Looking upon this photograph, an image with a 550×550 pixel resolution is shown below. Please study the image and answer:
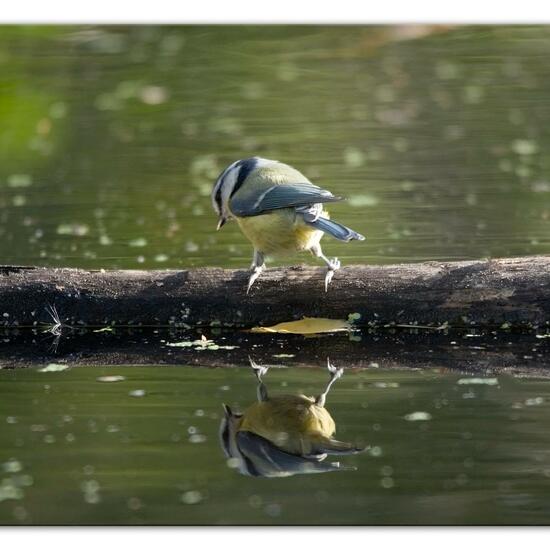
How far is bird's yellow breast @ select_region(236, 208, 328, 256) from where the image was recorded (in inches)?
193

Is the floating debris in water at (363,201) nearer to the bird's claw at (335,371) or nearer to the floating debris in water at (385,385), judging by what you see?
the bird's claw at (335,371)

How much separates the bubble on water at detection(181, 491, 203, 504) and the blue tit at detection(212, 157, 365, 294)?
1581mm

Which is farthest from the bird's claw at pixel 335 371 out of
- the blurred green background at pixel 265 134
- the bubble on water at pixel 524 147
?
the bubble on water at pixel 524 147

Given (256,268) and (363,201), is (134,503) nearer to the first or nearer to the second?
(256,268)

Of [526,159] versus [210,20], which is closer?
[210,20]

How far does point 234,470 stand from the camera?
3533 mm

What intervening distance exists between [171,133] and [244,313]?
3.70m

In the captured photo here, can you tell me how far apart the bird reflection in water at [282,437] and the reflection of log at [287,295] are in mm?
708

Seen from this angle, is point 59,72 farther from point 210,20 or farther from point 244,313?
point 244,313

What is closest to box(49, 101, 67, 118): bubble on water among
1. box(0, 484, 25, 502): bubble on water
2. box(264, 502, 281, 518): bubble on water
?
box(0, 484, 25, 502): bubble on water

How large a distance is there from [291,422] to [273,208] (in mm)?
1140

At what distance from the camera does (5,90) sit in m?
8.17

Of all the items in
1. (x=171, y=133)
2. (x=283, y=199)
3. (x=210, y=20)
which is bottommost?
(x=171, y=133)

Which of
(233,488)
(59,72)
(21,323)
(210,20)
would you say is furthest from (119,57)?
(233,488)
